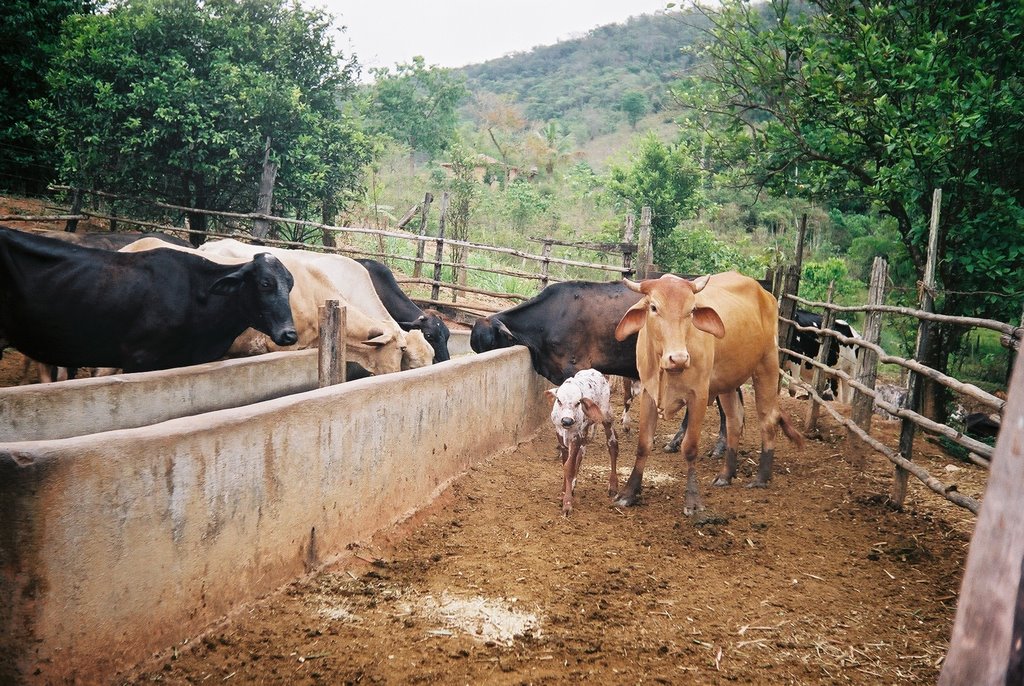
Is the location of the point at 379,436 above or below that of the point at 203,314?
below

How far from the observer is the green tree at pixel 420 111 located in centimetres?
3328

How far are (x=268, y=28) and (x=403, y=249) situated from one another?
6057mm

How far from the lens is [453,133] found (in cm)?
3183

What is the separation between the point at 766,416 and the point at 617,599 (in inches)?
122

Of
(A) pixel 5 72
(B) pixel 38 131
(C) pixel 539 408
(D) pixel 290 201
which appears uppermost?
(A) pixel 5 72

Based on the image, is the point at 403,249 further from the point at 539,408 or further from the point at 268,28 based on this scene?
the point at 539,408

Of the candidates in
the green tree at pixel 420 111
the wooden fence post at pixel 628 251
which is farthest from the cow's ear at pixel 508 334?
the green tree at pixel 420 111

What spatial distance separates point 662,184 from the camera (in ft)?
61.1

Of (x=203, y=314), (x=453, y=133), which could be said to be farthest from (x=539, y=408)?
(x=453, y=133)

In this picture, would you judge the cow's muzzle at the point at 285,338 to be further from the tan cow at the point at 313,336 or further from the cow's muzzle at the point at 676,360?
the cow's muzzle at the point at 676,360

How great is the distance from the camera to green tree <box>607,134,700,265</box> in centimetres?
1805

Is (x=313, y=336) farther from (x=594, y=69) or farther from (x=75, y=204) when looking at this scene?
(x=594, y=69)

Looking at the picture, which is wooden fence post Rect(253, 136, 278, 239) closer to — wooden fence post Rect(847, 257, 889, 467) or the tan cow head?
the tan cow head

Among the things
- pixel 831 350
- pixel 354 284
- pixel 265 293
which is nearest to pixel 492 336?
pixel 354 284
